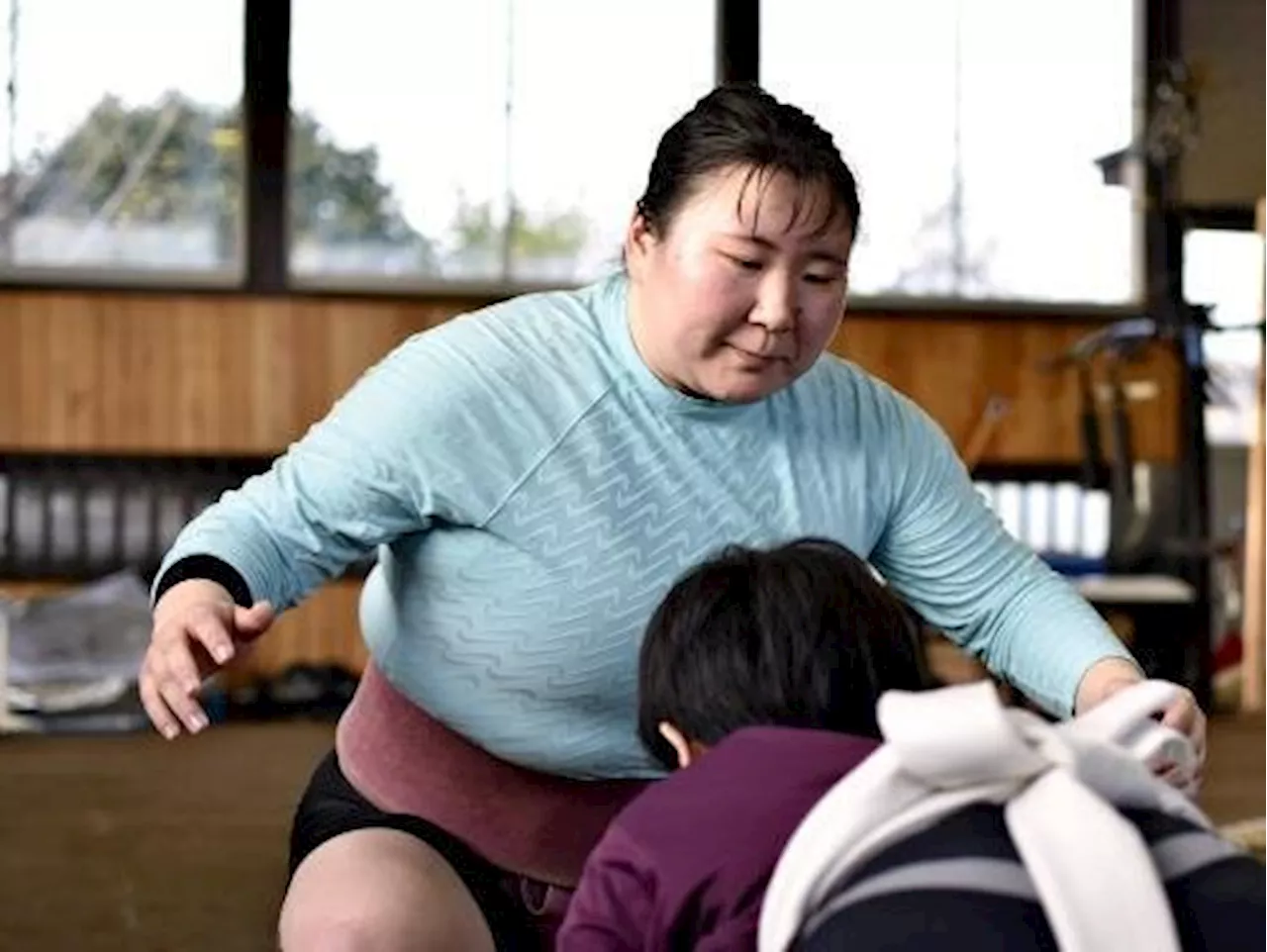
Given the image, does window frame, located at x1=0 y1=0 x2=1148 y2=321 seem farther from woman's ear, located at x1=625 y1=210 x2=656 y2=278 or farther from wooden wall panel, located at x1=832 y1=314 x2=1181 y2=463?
woman's ear, located at x1=625 y1=210 x2=656 y2=278

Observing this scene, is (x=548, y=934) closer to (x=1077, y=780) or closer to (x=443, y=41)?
(x=1077, y=780)

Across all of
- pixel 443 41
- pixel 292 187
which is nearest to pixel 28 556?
pixel 292 187

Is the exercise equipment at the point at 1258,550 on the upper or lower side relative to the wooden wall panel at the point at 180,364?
lower

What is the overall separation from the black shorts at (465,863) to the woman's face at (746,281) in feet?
1.22

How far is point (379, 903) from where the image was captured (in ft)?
4.75

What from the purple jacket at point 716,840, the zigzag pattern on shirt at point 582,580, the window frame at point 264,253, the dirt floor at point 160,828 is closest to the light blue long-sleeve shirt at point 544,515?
the zigzag pattern on shirt at point 582,580

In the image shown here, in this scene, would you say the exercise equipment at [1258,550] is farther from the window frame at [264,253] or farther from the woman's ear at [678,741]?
the woman's ear at [678,741]

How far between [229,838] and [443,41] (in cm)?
301

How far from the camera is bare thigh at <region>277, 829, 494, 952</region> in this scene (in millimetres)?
1435

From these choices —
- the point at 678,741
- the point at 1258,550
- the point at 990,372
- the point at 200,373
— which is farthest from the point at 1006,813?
the point at 990,372

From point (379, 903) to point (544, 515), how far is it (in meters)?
0.32

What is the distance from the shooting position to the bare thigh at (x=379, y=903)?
143cm

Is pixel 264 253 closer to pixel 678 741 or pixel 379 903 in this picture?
pixel 379 903

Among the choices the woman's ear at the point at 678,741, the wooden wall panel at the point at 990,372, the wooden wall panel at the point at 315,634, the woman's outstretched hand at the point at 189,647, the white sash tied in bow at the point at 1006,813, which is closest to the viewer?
the white sash tied in bow at the point at 1006,813
